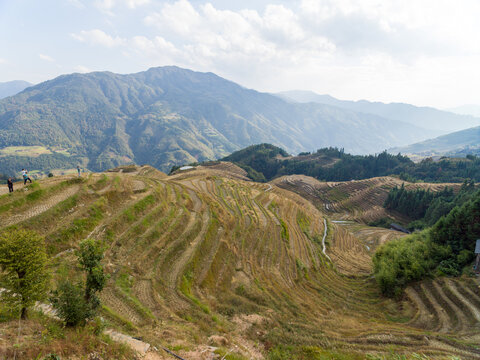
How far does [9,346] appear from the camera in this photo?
338 inches

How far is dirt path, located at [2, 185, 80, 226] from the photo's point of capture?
1922 cm

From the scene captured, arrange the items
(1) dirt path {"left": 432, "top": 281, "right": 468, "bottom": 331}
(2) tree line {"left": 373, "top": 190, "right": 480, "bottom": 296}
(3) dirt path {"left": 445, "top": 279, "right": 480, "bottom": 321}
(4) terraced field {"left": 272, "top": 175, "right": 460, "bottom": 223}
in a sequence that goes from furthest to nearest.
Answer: (4) terraced field {"left": 272, "top": 175, "right": 460, "bottom": 223} < (2) tree line {"left": 373, "top": 190, "right": 480, "bottom": 296} < (3) dirt path {"left": 445, "top": 279, "right": 480, "bottom": 321} < (1) dirt path {"left": 432, "top": 281, "right": 468, "bottom": 331}

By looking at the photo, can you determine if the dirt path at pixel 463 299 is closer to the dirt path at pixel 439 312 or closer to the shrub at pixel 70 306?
the dirt path at pixel 439 312

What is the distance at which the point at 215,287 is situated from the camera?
23594mm

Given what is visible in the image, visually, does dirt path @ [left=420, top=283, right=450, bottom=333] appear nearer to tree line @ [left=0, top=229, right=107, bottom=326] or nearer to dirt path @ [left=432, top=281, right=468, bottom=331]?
dirt path @ [left=432, top=281, right=468, bottom=331]

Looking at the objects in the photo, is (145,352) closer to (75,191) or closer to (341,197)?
(75,191)

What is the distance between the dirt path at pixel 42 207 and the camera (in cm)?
1922

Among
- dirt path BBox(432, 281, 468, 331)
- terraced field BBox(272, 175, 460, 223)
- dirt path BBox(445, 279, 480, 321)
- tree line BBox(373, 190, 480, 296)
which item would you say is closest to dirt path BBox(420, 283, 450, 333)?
dirt path BBox(432, 281, 468, 331)

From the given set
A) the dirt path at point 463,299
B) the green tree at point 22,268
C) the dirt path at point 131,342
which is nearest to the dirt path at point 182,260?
the dirt path at point 131,342

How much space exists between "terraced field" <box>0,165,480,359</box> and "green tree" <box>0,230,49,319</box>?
16.3 ft

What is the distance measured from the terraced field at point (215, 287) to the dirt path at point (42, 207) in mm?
89

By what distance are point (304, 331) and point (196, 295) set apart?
9.71 meters

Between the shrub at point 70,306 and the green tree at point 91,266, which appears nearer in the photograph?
the shrub at point 70,306

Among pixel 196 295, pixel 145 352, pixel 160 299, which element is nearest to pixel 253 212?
pixel 196 295
